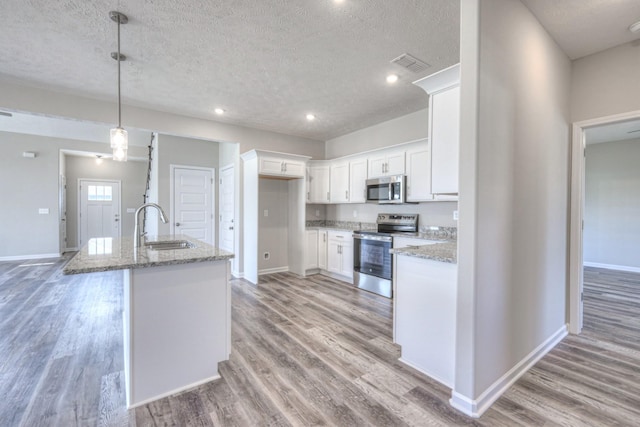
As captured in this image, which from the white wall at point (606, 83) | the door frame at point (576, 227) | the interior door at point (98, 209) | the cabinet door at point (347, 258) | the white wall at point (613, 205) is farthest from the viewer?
the interior door at point (98, 209)

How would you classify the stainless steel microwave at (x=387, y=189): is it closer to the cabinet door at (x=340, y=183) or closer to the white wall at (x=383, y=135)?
the cabinet door at (x=340, y=183)

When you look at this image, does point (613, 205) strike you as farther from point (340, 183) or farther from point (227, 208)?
point (227, 208)

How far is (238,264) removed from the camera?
514cm

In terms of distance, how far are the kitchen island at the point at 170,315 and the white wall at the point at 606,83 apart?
A: 370 cm

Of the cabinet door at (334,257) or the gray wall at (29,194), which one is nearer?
the cabinet door at (334,257)

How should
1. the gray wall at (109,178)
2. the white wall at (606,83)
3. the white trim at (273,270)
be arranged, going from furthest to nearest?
the gray wall at (109,178)
the white trim at (273,270)
the white wall at (606,83)

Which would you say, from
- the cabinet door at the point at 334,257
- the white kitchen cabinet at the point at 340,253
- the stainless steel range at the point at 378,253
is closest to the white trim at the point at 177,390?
the stainless steel range at the point at 378,253

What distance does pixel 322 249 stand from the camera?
5.21 meters

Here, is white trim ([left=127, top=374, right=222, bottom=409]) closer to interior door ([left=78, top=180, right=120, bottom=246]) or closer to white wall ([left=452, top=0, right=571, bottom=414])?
white wall ([left=452, top=0, right=571, bottom=414])

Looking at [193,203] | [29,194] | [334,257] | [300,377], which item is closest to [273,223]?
[334,257]

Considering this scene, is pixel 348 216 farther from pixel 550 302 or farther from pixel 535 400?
pixel 535 400

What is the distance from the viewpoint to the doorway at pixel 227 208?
5.51 m

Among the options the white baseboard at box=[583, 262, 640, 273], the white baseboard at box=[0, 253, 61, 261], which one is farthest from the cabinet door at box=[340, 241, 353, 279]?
the white baseboard at box=[0, 253, 61, 261]

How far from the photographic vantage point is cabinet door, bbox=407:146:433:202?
12.5ft
